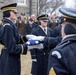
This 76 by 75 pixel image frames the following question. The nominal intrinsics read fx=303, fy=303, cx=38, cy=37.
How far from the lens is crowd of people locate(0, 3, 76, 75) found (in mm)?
2639

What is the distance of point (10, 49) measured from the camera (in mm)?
5184

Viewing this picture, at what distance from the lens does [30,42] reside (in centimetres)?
496

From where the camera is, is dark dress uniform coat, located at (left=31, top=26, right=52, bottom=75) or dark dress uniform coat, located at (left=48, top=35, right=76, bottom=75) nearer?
dark dress uniform coat, located at (left=48, top=35, right=76, bottom=75)

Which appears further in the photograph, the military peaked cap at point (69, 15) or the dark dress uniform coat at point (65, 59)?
the military peaked cap at point (69, 15)

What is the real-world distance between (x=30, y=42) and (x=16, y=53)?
415mm

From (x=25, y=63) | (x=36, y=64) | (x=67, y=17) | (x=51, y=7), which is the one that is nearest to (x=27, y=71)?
(x=25, y=63)

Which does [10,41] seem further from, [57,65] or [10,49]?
[57,65]

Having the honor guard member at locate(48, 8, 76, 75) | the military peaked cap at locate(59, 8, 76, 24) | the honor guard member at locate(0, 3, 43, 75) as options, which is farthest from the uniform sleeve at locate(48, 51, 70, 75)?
the honor guard member at locate(0, 3, 43, 75)

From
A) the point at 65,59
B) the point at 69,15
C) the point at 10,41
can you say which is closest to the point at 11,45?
the point at 10,41

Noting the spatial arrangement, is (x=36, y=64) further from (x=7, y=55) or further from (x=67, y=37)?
(x=67, y=37)

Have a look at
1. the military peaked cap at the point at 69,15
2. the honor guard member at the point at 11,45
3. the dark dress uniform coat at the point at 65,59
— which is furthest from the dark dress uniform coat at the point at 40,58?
the dark dress uniform coat at the point at 65,59

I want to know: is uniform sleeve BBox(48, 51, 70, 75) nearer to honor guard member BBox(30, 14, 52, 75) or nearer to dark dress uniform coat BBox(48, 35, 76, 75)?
dark dress uniform coat BBox(48, 35, 76, 75)

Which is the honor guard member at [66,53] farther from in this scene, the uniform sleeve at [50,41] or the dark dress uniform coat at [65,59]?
the uniform sleeve at [50,41]

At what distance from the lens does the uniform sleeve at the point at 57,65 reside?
2580mm
